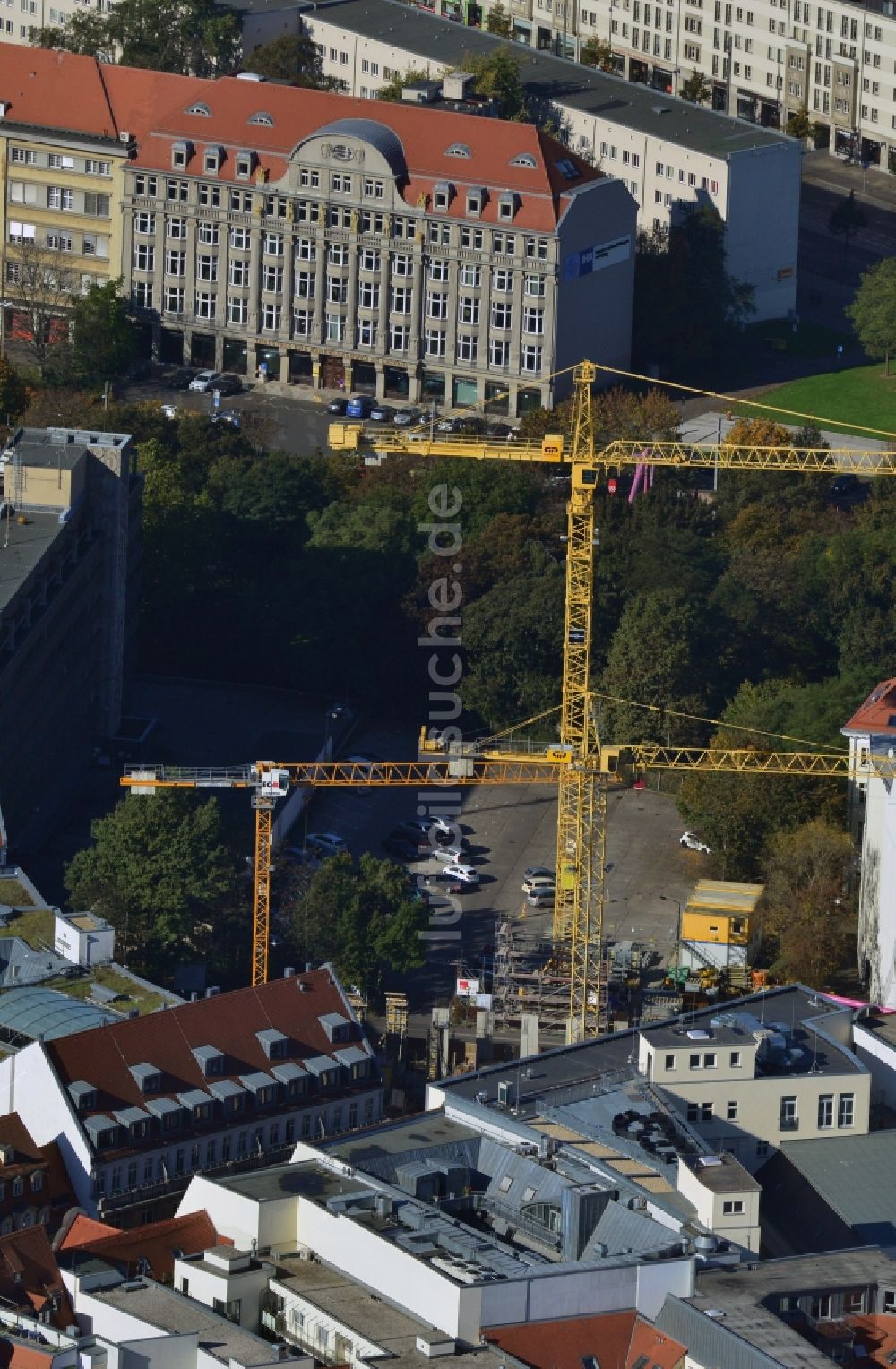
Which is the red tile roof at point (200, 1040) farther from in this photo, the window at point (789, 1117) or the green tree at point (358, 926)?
the window at point (789, 1117)

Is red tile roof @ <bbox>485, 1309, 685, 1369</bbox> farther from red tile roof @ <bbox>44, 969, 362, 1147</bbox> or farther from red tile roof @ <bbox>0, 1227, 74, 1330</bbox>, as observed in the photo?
red tile roof @ <bbox>44, 969, 362, 1147</bbox>

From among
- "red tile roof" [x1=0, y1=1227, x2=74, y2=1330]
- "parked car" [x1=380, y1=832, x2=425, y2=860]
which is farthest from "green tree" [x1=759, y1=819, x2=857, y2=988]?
"red tile roof" [x1=0, y1=1227, x2=74, y2=1330]

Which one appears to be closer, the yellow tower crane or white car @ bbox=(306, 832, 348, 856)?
the yellow tower crane

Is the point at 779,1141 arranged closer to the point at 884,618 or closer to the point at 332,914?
the point at 332,914

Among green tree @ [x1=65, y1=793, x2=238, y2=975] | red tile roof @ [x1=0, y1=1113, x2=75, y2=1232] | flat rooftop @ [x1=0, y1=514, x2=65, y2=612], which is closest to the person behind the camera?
red tile roof @ [x1=0, y1=1113, x2=75, y2=1232]

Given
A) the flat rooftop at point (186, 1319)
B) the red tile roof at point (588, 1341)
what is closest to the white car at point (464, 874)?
the flat rooftop at point (186, 1319)

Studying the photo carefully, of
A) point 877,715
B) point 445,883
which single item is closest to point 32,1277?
point 445,883

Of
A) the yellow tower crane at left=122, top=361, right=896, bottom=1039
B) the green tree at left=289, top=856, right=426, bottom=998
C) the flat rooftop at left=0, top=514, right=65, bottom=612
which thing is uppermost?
the flat rooftop at left=0, top=514, right=65, bottom=612

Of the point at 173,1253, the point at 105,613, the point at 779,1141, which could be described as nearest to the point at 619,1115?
the point at 779,1141
